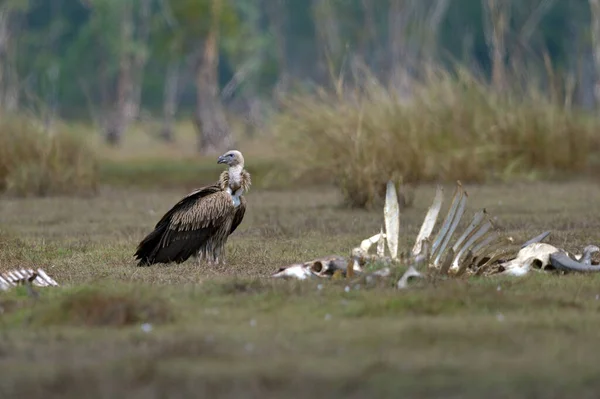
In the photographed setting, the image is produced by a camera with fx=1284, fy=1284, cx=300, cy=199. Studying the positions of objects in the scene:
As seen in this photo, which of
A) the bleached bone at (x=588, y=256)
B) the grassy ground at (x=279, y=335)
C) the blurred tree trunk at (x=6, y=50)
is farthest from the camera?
the blurred tree trunk at (x=6, y=50)

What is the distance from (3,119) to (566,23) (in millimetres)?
35935

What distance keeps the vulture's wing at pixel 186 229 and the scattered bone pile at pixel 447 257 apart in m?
1.37

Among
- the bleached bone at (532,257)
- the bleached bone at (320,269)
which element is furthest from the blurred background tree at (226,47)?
the bleached bone at (320,269)

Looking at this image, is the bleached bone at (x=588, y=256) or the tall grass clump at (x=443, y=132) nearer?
the bleached bone at (x=588, y=256)

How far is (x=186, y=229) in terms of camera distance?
10.5 meters

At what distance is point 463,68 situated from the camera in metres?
21.5

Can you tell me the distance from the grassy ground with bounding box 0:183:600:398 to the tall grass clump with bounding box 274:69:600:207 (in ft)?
24.9

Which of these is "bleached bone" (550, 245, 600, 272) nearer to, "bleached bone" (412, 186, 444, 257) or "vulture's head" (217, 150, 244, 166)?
"bleached bone" (412, 186, 444, 257)

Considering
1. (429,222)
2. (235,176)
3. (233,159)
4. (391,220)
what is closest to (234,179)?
(235,176)

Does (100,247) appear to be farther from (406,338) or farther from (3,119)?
(3,119)

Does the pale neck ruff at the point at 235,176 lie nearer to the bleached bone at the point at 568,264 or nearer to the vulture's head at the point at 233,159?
the vulture's head at the point at 233,159

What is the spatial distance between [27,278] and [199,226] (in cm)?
178

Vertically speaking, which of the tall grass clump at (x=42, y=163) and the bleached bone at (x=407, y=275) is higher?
the bleached bone at (x=407, y=275)

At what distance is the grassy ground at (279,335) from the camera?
18.9 feet
